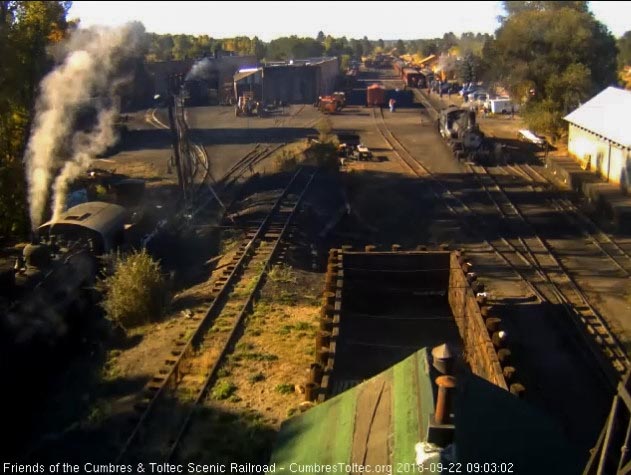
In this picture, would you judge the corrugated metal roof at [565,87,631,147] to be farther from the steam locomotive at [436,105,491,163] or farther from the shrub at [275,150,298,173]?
the shrub at [275,150,298,173]

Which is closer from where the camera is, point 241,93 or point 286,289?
point 286,289

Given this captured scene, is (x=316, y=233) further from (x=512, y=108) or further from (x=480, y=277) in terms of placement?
(x=512, y=108)

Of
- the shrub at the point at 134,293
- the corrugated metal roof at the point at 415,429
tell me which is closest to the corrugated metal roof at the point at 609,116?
the shrub at the point at 134,293

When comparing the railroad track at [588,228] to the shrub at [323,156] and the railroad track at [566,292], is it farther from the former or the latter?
the shrub at [323,156]

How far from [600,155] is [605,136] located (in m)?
0.88

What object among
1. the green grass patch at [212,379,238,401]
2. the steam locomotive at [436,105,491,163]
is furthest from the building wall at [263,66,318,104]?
the green grass patch at [212,379,238,401]

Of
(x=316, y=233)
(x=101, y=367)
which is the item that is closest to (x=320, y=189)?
(x=316, y=233)

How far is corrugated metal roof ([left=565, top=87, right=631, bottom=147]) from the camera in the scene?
893 inches

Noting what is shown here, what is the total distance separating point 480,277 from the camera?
14898 mm

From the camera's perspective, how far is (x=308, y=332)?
35.5 feet

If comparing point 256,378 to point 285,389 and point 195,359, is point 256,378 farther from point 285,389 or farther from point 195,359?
point 195,359

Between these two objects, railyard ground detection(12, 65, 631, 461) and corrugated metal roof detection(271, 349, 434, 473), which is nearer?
corrugated metal roof detection(271, 349, 434, 473)

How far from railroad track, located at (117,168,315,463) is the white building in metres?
12.2

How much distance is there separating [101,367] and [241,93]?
37.1 meters
